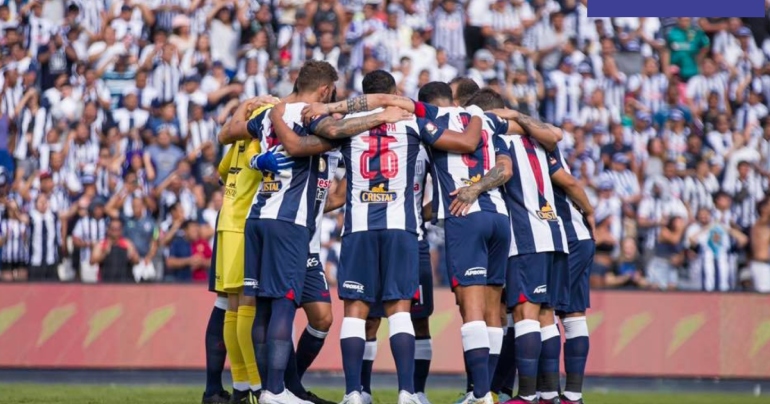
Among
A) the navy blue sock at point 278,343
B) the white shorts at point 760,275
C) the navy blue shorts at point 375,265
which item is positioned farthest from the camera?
the white shorts at point 760,275

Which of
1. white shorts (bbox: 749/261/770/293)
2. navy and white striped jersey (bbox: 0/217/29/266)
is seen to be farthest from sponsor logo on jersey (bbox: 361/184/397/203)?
white shorts (bbox: 749/261/770/293)

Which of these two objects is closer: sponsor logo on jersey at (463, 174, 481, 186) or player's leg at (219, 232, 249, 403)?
sponsor logo on jersey at (463, 174, 481, 186)

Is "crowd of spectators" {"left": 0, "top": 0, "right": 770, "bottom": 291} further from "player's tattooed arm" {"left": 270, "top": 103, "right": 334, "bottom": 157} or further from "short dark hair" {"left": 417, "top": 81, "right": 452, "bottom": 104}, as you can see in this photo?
"player's tattooed arm" {"left": 270, "top": 103, "right": 334, "bottom": 157}

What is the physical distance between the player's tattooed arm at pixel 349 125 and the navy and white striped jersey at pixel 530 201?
1.32 meters

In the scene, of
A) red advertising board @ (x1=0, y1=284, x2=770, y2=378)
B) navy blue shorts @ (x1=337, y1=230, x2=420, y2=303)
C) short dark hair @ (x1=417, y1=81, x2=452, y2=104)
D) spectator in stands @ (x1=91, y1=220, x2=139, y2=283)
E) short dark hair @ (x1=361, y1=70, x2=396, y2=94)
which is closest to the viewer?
navy blue shorts @ (x1=337, y1=230, x2=420, y2=303)

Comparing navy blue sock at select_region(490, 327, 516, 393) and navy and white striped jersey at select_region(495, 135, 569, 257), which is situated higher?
navy and white striped jersey at select_region(495, 135, 569, 257)

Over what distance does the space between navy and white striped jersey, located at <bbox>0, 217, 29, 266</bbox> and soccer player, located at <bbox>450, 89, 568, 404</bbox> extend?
30.0 ft

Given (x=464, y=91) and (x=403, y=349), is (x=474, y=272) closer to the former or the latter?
(x=403, y=349)

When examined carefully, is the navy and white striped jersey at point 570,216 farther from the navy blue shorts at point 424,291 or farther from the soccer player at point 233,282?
the soccer player at point 233,282

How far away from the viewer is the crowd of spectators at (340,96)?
65.3 ft

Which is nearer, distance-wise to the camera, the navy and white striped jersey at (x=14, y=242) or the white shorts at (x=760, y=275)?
the navy and white striped jersey at (x=14, y=242)

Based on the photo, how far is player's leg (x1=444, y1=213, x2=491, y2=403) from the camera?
1145cm

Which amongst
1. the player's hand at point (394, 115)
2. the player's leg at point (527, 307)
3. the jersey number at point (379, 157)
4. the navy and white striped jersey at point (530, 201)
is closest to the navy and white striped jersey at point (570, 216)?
the navy and white striped jersey at point (530, 201)

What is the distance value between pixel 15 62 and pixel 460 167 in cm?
1329
